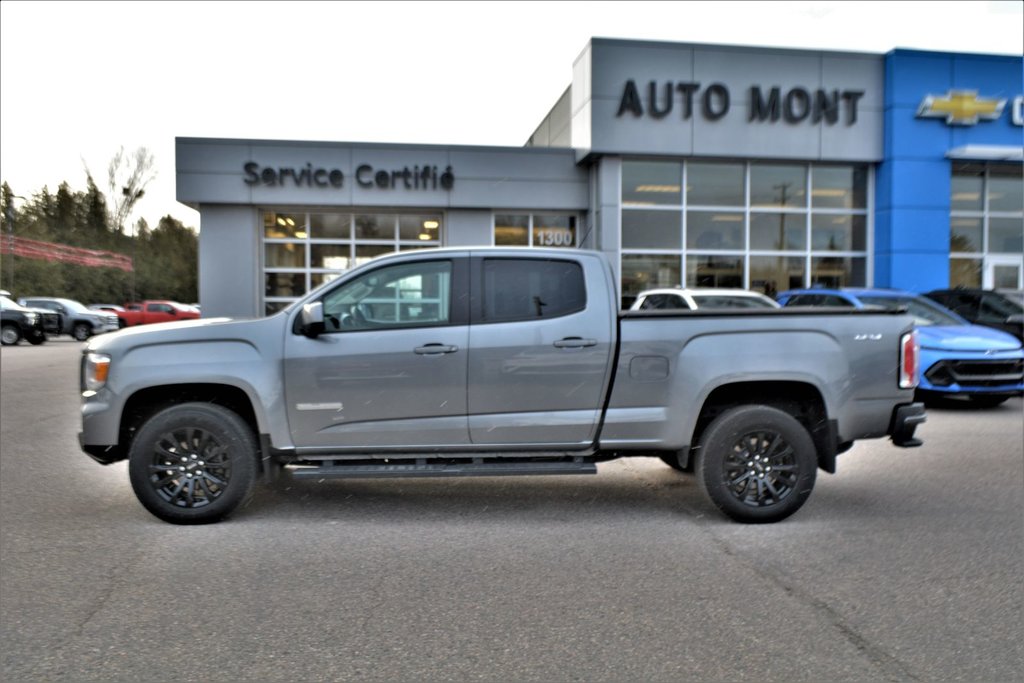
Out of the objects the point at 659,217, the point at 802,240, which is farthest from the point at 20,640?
the point at 802,240

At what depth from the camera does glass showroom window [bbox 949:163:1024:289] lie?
2156cm

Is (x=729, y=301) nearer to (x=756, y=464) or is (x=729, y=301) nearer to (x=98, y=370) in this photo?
(x=756, y=464)

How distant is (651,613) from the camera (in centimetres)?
391

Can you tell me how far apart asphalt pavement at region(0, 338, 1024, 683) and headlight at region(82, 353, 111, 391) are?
37.9 inches

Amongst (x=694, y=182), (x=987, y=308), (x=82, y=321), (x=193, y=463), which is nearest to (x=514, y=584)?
(x=193, y=463)

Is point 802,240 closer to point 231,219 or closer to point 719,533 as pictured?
point 231,219

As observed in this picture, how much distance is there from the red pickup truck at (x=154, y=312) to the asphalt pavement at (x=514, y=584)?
32.8m

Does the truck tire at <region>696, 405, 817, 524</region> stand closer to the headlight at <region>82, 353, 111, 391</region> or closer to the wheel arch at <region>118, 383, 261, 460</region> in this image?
the wheel arch at <region>118, 383, 261, 460</region>

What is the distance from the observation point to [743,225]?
2089cm

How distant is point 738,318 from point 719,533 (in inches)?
58.0

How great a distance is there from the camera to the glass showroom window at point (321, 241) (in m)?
21.5

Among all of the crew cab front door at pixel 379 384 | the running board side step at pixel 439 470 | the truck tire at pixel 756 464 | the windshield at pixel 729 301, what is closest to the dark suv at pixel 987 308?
the windshield at pixel 729 301

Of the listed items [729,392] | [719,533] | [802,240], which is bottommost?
[719,533]

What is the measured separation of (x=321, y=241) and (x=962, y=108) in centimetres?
1712
